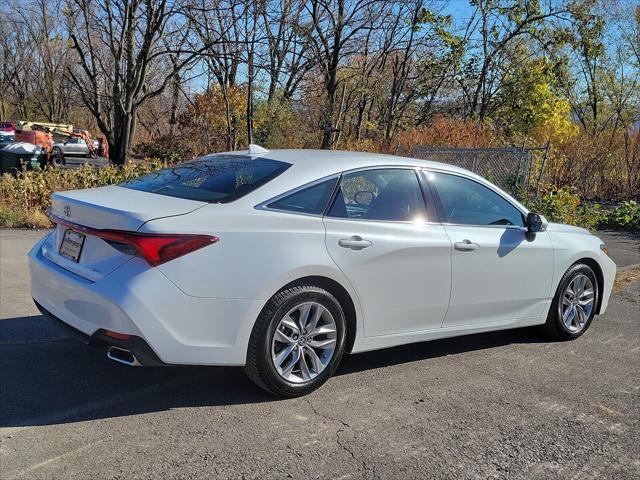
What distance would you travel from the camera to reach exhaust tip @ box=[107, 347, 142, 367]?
3357 millimetres

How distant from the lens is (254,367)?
11.9 feet

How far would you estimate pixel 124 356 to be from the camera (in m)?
3.39

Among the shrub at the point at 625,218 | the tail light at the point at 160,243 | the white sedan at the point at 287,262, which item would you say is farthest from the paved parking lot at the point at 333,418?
the shrub at the point at 625,218

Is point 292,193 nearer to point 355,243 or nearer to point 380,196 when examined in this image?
point 355,243

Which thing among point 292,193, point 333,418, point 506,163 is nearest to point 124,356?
point 333,418

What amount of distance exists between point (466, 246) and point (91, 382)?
108 inches

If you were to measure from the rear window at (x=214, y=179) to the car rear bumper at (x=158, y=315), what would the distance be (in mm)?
654

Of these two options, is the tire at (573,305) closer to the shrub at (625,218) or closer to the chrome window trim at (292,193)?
the chrome window trim at (292,193)

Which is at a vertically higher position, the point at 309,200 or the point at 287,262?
the point at 309,200

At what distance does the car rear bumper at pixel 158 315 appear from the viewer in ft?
10.7

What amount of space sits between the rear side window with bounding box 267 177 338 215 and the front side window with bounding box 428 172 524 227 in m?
0.97

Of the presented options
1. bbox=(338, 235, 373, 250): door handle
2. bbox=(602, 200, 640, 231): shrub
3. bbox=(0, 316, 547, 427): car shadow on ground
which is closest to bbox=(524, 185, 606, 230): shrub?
bbox=(602, 200, 640, 231): shrub

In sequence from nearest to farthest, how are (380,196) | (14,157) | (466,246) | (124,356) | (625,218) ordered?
(124,356), (380,196), (466,246), (14,157), (625,218)

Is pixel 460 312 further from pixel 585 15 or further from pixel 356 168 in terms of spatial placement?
pixel 585 15
